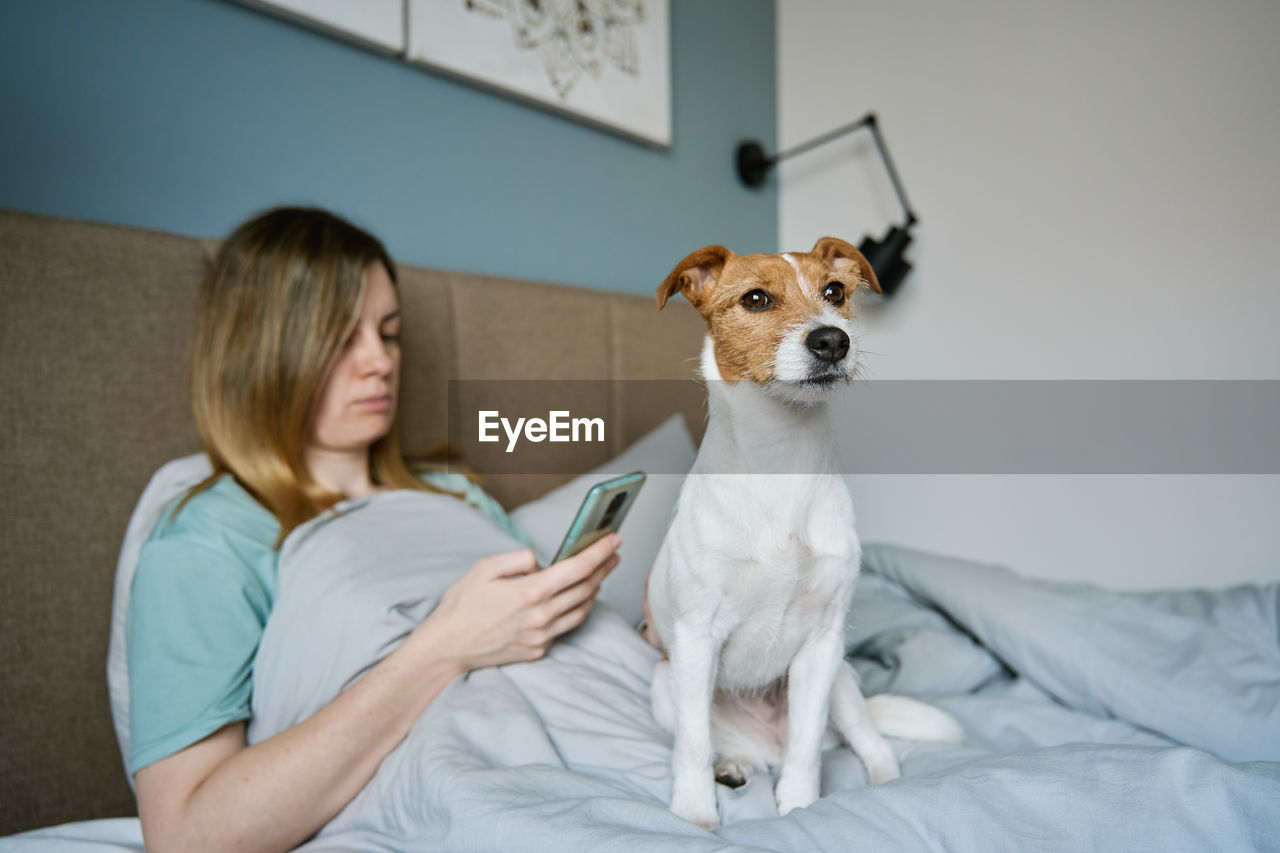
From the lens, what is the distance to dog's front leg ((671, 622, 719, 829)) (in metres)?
0.59

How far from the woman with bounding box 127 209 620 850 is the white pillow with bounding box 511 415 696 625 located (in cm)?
25

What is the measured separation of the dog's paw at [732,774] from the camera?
0.75m

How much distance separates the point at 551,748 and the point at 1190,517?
180cm

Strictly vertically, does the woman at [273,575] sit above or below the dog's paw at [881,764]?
above

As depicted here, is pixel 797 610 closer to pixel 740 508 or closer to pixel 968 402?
pixel 740 508

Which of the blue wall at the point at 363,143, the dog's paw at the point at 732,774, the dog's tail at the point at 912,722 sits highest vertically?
the blue wall at the point at 363,143

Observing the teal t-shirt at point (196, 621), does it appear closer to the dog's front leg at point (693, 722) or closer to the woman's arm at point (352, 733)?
the woman's arm at point (352, 733)

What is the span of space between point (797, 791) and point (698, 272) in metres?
0.45

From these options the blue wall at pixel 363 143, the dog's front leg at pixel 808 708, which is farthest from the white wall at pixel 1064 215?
the dog's front leg at pixel 808 708

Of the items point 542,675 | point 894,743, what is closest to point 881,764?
point 894,743

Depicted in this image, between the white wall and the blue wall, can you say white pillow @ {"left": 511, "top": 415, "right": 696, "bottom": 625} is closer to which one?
the blue wall

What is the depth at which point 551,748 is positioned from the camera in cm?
77

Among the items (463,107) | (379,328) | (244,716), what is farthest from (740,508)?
(463,107)

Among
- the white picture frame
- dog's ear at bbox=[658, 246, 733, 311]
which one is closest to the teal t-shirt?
dog's ear at bbox=[658, 246, 733, 311]
